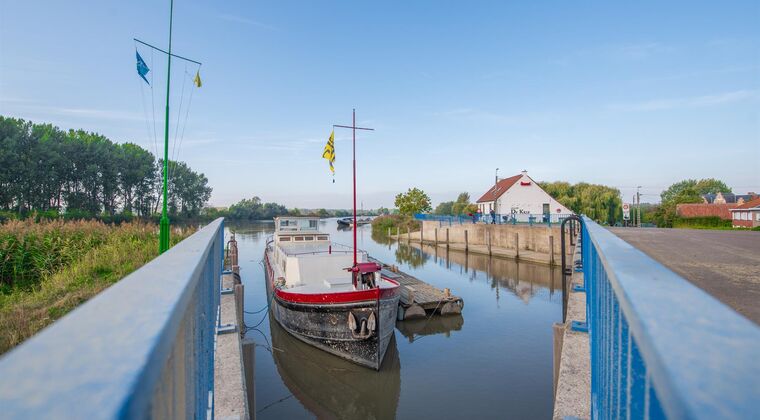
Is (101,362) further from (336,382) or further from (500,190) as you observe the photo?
(500,190)

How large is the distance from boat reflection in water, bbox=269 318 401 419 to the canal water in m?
0.03

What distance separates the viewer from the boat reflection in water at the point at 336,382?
959 cm

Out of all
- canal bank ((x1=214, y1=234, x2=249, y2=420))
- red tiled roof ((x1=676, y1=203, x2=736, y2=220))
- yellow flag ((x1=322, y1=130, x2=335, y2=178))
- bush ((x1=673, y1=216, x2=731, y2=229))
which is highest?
yellow flag ((x1=322, y1=130, x2=335, y2=178))

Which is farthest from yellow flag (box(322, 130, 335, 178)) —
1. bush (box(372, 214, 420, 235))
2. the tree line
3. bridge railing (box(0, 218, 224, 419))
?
bush (box(372, 214, 420, 235))

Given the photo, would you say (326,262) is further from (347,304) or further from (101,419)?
(101,419)

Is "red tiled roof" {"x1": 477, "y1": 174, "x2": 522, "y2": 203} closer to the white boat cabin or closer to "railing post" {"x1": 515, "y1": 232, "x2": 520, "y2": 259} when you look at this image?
"railing post" {"x1": 515, "y1": 232, "x2": 520, "y2": 259}

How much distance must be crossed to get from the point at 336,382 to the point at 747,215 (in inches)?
2163

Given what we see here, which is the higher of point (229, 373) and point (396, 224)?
point (396, 224)

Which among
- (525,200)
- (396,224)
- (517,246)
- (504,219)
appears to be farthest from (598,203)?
(396,224)

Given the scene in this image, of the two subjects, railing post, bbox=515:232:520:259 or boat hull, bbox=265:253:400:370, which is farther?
railing post, bbox=515:232:520:259

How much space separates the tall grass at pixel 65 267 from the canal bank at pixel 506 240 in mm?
22438

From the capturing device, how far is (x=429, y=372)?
1126 cm

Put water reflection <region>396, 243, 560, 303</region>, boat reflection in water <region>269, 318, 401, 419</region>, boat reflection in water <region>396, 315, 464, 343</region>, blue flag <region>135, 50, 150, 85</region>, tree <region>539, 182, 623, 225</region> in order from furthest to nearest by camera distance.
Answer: tree <region>539, 182, 623, 225</region>
water reflection <region>396, 243, 560, 303</region>
boat reflection in water <region>396, 315, 464, 343</region>
blue flag <region>135, 50, 150, 85</region>
boat reflection in water <region>269, 318, 401, 419</region>

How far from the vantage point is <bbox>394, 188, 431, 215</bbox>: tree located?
6675 cm
